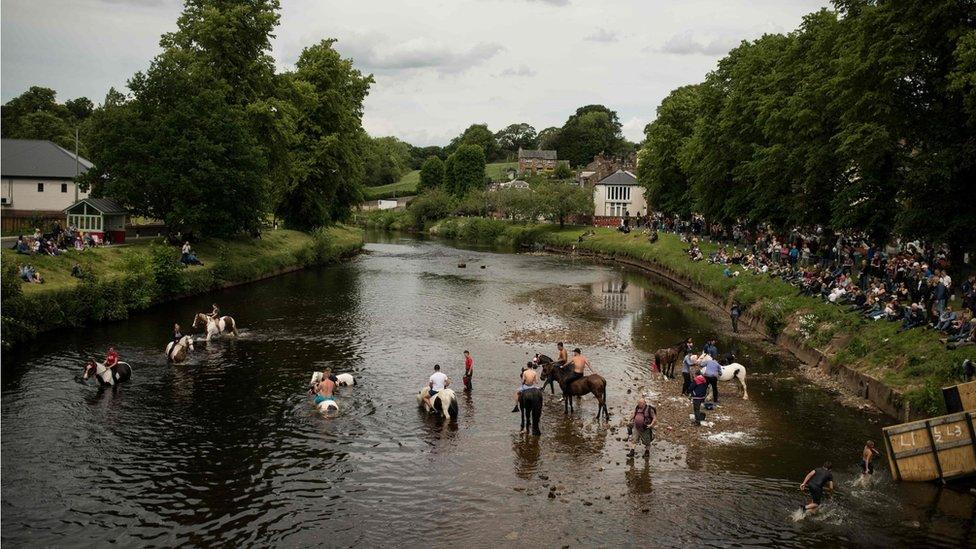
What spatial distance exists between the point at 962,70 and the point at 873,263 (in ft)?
42.9

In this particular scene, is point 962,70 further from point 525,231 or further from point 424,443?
point 525,231

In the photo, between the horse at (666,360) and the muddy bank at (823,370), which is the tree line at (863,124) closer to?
the muddy bank at (823,370)

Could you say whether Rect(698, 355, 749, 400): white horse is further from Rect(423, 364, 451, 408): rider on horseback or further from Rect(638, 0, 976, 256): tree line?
Rect(638, 0, 976, 256): tree line

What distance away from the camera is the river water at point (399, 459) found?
56.2 feet

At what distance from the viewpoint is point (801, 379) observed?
31078 millimetres

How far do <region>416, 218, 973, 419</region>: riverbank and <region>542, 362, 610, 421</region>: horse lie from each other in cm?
997

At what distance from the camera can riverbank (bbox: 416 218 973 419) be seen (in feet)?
81.3

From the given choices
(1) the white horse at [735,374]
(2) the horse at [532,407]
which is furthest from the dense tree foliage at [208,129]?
(1) the white horse at [735,374]

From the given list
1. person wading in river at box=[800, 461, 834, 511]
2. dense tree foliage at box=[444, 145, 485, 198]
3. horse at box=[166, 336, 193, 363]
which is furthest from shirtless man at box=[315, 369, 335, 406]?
dense tree foliage at box=[444, 145, 485, 198]

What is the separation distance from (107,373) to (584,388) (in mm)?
17979

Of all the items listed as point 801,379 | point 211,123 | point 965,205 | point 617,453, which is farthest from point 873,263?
point 211,123

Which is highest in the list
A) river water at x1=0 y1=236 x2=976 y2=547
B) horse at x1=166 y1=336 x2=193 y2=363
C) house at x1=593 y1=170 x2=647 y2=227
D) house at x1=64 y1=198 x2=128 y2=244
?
house at x1=593 y1=170 x2=647 y2=227

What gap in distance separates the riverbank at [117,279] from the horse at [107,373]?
23.3 feet

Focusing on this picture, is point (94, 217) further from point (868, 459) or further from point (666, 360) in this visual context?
point (868, 459)
